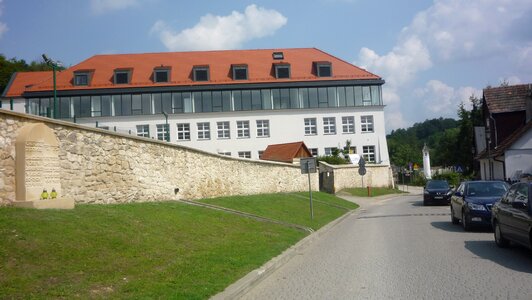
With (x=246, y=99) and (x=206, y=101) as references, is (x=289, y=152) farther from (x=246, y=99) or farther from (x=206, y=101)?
(x=206, y=101)

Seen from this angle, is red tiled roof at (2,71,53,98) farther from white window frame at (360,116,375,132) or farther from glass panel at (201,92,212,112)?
white window frame at (360,116,375,132)

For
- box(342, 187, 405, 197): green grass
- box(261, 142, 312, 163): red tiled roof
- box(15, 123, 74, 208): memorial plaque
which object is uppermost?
box(261, 142, 312, 163): red tiled roof

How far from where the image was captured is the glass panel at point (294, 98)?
63594 mm

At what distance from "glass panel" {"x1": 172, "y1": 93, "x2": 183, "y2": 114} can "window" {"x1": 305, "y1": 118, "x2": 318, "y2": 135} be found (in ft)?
48.8

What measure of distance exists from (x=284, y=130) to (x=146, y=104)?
53.2 ft

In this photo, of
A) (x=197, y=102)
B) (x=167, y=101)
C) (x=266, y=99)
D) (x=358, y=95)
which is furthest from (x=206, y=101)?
(x=358, y=95)

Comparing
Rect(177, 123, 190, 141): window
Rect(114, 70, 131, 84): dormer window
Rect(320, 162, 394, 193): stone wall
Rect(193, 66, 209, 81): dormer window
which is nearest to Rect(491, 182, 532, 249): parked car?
Rect(320, 162, 394, 193): stone wall

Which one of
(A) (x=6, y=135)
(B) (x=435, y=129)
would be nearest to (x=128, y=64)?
(A) (x=6, y=135)

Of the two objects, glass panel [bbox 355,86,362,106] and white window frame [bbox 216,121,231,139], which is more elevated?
glass panel [bbox 355,86,362,106]

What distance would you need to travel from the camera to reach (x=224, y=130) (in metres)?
62.9

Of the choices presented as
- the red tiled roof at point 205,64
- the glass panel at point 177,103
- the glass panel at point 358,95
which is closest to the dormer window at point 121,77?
the red tiled roof at point 205,64

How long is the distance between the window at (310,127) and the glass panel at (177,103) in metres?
14.9

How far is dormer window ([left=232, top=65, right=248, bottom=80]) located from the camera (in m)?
64.4

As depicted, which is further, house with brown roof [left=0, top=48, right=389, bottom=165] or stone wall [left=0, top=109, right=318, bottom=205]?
house with brown roof [left=0, top=48, right=389, bottom=165]
